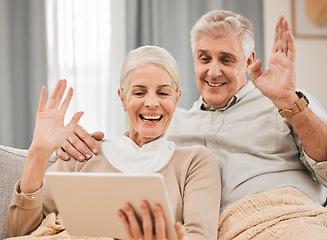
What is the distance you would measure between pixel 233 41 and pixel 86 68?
205 centimetres

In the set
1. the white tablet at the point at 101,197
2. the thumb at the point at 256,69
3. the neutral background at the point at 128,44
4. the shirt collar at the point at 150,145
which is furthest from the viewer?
the neutral background at the point at 128,44

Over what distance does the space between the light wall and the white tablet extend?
10.0 feet

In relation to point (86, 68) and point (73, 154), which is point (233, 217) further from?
point (86, 68)

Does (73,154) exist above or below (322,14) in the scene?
below

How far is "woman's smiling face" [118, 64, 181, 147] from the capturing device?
5.55ft

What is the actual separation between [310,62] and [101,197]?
10.6ft

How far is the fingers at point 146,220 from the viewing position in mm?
1183

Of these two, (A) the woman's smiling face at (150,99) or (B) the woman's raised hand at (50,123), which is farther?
(A) the woman's smiling face at (150,99)

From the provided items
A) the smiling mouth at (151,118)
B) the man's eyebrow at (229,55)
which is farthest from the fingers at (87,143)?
the man's eyebrow at (229,55)

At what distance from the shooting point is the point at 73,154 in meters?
1.77

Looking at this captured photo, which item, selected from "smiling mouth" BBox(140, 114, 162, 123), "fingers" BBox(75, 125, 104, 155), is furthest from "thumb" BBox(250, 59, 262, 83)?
"fingers" BBox(75, 125, 104, 155)

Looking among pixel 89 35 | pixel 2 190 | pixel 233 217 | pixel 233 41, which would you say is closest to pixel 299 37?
pixel 89 35

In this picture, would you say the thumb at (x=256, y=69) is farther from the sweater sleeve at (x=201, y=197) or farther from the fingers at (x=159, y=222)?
the fingers at (x=159, y=222)

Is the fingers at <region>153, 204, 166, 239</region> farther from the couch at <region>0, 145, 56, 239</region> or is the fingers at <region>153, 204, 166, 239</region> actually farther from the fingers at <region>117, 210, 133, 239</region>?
the couch at <region>0, 145, 56, 239</region>
